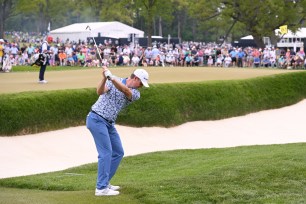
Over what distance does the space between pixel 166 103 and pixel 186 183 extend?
12.0 m

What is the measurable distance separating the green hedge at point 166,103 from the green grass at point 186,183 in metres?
4.27

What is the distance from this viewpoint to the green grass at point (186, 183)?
1050 centimetres

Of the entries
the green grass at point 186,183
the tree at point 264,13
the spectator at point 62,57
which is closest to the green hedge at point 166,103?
the green grass at point 186,183

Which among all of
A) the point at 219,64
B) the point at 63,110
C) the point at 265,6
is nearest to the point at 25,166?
the point at 63,110

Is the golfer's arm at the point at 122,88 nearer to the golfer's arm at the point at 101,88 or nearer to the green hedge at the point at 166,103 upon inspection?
the golfer's arm at the point at 101,88

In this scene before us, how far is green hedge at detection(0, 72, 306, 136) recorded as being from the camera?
1934cm

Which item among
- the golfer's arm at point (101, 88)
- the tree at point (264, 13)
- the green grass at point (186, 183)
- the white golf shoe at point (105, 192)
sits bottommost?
the green grass at point (186, 183)

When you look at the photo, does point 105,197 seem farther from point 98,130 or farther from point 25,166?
point 25,166

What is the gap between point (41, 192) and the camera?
1170cm

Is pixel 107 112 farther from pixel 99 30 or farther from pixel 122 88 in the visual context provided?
pixel 99 30

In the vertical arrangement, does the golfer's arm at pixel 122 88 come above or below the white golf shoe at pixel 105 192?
above

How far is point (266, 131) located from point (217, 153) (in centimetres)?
769

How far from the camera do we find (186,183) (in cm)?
1131

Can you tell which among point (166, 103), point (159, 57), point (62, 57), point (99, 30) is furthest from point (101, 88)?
point (99, 30)
